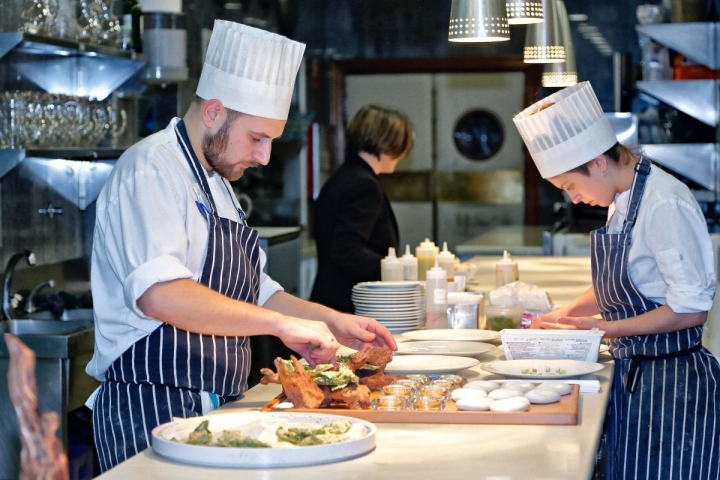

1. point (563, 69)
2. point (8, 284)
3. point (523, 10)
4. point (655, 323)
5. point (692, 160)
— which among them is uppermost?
point (523, 10)

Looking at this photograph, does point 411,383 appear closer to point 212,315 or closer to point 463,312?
point 212,315

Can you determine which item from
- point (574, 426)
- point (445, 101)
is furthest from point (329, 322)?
point (445, 101)

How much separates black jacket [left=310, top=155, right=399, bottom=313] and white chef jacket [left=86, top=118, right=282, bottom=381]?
2229mm

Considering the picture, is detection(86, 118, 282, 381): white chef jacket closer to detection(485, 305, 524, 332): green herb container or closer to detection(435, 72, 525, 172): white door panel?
detection(485, 305, 524, 332): green herb container

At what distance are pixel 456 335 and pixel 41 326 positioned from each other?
6.15 ft

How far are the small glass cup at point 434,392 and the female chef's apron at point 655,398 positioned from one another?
819 millimetres

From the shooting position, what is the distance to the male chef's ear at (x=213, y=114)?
2.43m

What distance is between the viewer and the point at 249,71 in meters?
2.50

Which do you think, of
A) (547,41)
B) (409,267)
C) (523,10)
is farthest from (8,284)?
(547,41)

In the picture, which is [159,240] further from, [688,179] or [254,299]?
[688,179]

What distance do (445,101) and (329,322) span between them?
23.0 feet

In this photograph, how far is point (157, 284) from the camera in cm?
213

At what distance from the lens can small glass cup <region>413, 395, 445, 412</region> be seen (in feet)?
6.83

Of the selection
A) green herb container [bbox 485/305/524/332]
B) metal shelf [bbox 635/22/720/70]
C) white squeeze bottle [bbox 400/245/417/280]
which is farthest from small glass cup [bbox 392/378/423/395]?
metal shelf [bbox 635/22/720/70]
